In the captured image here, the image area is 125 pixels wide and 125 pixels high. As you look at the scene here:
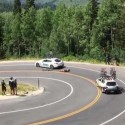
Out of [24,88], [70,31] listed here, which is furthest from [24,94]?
[70,31]

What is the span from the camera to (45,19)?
111750 millimetres

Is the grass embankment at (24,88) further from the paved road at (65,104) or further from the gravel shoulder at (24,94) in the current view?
the paved road at (65,104)

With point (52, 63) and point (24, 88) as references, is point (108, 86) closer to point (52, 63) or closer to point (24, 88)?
point (24, 88)

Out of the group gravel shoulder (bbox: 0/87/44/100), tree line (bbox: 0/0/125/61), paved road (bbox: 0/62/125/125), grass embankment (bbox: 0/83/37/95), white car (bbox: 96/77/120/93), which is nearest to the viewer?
paved road (bbox: 0/62/125/125)

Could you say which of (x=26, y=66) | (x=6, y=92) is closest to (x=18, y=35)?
(x=26, y=66)

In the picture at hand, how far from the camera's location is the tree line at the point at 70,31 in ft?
279

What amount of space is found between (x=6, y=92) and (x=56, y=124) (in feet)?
44.1

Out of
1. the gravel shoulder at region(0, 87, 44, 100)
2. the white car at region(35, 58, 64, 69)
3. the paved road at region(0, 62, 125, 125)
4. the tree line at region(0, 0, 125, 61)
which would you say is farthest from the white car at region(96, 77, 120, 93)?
the tree line at region(0, 0, 125, 61)

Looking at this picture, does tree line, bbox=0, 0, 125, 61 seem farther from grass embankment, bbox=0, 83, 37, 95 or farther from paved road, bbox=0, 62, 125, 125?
grass embankment, bbox=0, 83, 37, 95

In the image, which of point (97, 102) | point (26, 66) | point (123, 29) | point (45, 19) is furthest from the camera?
point (45, 19)

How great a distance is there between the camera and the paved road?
32.9 metres

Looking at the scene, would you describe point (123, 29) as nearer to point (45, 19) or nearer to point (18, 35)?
point (45, 19)

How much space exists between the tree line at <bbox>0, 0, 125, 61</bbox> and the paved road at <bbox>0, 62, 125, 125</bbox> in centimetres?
1621

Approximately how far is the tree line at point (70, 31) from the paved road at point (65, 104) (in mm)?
16205
